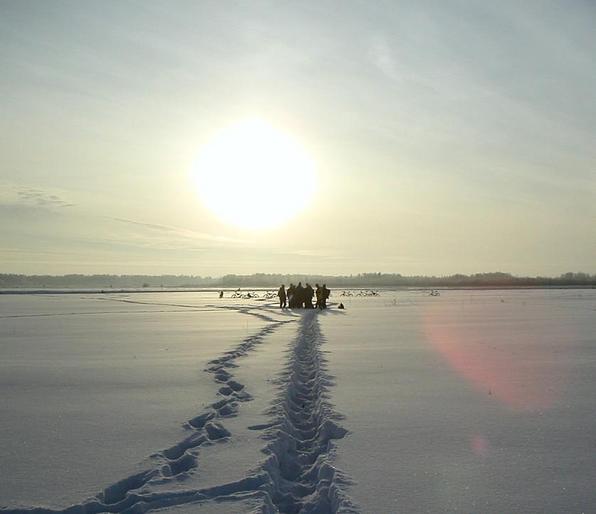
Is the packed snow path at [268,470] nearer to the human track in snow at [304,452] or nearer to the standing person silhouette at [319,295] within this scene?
the human track in snow at [304,452]

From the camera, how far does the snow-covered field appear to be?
4.45 metres

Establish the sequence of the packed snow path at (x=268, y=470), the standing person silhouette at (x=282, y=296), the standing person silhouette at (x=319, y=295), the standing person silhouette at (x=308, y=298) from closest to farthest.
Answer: the packed snow path at (x=268, y=470) → the standing person silhouette at (x=319, y=295) → the standing person silhouette at (x=282, y=296) → the standing person silhouette at (x=308, y=298)

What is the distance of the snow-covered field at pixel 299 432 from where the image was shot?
175 inches

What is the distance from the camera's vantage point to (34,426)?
6586mm

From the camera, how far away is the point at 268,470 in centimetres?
506

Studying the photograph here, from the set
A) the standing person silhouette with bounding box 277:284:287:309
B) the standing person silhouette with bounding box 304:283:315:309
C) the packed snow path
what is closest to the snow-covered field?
the packed snow path

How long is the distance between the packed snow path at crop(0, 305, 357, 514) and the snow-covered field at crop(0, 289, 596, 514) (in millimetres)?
21

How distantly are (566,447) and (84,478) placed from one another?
499cm

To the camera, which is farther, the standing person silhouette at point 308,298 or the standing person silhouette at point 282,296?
the standing person silhouette at point 308,298

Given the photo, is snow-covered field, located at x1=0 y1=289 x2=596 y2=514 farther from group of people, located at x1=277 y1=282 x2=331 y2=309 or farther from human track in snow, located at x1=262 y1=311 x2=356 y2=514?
group of people, located at x1=277 y1=282 x2=331 y2=309

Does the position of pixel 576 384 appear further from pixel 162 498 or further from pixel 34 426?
pixel 34 426

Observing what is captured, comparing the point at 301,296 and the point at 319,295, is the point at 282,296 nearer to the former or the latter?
the point at 301,296

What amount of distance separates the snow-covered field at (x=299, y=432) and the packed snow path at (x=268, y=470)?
2 centimetres

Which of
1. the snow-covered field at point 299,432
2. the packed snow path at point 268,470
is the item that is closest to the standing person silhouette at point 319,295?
the snow-covered field at point 299,432
